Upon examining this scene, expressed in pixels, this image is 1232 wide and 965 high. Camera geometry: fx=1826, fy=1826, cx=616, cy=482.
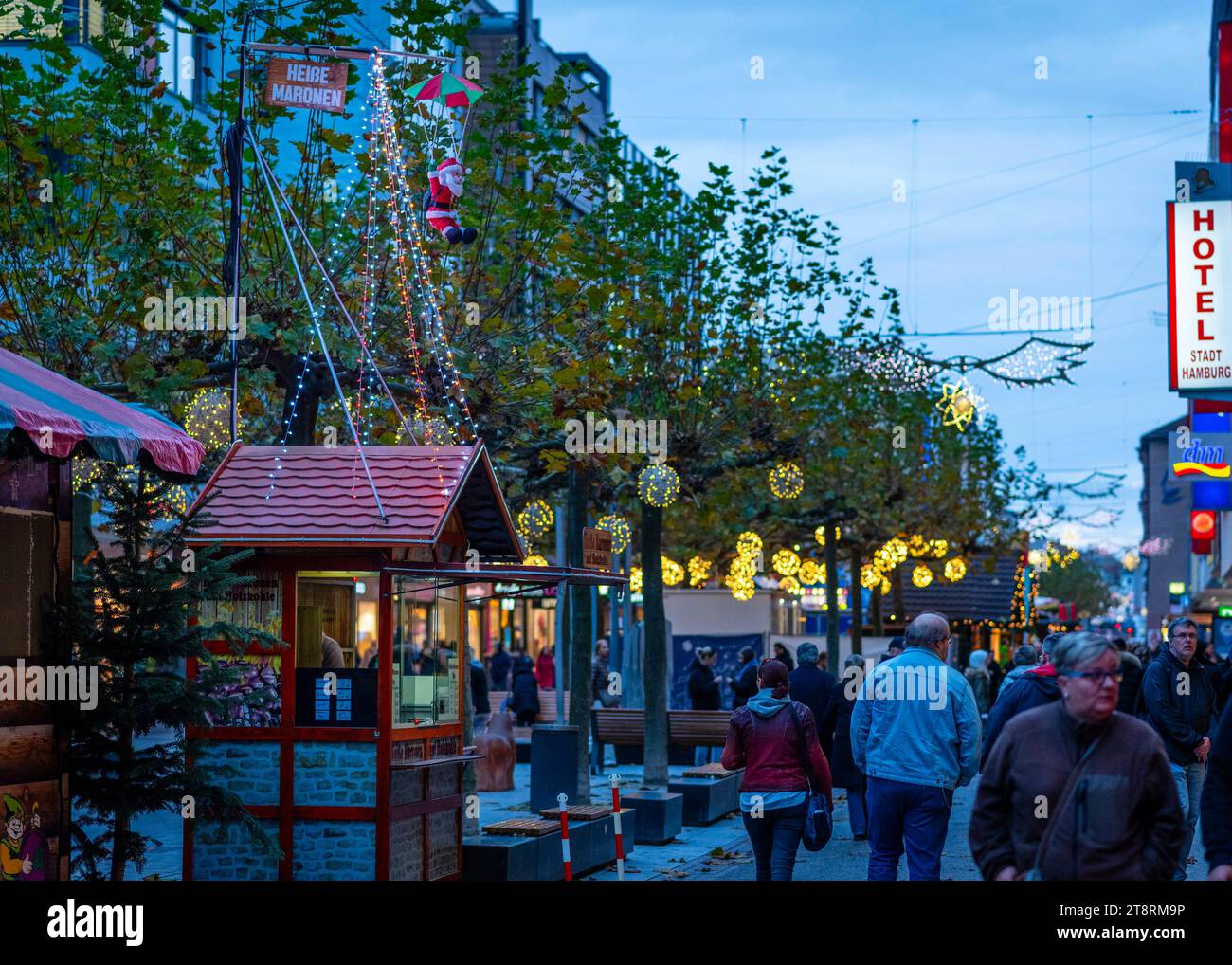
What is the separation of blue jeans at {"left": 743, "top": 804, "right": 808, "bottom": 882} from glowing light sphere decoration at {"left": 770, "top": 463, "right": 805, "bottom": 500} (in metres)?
12.8

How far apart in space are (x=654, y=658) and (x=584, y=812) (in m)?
5.95

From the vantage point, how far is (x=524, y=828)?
1399 centimetres

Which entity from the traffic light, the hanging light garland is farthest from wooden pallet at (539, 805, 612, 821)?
the traffic light

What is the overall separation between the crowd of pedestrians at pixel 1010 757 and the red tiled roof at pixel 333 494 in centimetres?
251

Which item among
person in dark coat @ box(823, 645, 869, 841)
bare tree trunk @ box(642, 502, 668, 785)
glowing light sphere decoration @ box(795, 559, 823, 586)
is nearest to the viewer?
person in dark coat @ box(823, 645, 869, 841)

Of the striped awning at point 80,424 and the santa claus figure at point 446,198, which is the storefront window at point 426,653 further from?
the santa claus figure at point 446,198

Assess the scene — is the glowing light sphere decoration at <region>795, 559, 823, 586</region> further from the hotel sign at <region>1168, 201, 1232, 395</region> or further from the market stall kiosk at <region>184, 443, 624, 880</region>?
the market stall kiosk at <region>184, 443, 624, 880</region>

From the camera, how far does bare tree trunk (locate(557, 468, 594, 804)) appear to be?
1773cm

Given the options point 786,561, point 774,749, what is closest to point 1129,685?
point 774,749

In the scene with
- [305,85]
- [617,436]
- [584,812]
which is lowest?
[584,812]

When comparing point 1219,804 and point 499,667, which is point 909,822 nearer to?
point 1219,804

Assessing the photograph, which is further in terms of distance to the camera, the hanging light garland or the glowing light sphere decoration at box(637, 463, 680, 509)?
the hanging light garland

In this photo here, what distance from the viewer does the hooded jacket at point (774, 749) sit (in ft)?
36.3
